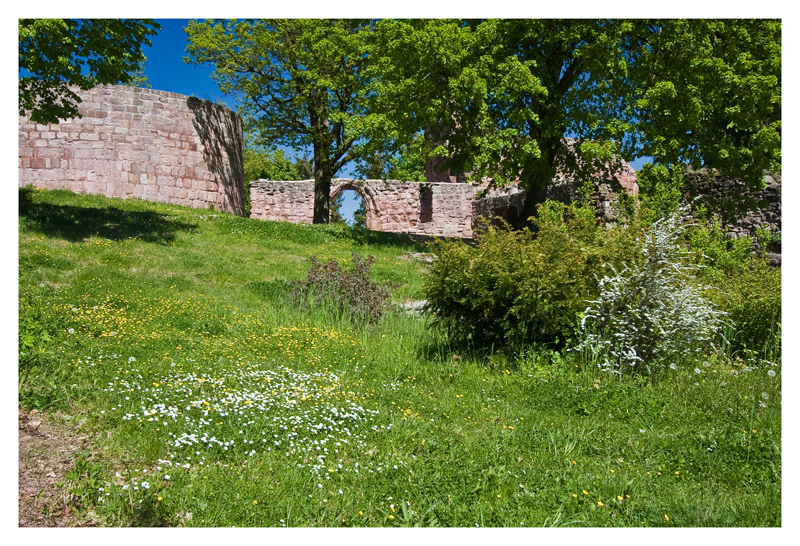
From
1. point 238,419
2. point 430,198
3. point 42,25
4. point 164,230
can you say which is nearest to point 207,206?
point 164,230

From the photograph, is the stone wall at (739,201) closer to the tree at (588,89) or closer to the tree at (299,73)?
the tree at (588,89)

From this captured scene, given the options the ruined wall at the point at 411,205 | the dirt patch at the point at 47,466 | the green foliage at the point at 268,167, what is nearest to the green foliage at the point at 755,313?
the dirt patch at the point at 47,466

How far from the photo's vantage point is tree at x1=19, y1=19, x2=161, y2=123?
401 inches

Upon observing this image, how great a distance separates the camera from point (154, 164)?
16750mm

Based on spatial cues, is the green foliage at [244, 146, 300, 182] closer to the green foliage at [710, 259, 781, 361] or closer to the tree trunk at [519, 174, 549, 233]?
the tree trunk at [519, 174, 549, 233]

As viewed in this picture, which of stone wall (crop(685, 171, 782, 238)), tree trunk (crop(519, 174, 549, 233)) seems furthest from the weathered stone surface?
tree trunk (crop(519, 174, 549, 233))

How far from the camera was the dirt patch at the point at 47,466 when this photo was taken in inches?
120

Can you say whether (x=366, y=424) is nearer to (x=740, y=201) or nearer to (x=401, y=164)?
(x=740, y=201)

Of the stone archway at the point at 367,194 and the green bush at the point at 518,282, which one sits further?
the stone archway at the point at 367,194

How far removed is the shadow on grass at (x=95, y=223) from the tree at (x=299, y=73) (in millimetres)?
6280

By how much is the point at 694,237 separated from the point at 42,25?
439 inches

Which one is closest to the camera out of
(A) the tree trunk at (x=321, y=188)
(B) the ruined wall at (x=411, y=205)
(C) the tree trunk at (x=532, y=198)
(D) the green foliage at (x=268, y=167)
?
(C) the tree trunk at (x=532, y=198)

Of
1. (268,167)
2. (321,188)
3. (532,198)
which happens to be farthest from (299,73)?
(268,167)

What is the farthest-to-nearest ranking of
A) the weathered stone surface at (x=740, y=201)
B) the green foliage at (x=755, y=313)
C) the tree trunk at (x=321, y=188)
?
the tree trunk at (x=321, y=188)
the weathered stone surface at (x=740, y=201)
the green foliage at (x=755, y=313)
